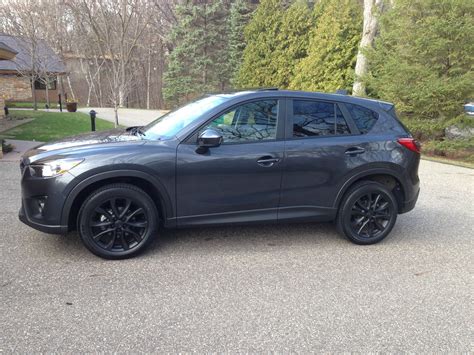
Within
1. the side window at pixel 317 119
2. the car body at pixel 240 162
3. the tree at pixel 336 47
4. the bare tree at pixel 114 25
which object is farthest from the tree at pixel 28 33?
the side window at pixel 317 119

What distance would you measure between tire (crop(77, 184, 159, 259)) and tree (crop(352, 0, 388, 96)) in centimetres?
1191

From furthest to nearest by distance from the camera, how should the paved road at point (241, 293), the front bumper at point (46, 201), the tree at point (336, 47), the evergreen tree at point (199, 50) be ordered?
the evergreen tree at point (199, 50), the tree at point (336, 47), the front bumper at point (46, 201), the paved road at point (241, 293)

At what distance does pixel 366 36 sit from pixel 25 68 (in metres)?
23.4

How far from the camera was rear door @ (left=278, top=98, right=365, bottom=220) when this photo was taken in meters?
4.08

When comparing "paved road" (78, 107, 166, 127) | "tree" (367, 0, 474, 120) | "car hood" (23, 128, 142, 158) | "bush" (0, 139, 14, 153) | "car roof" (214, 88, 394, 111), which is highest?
"tree" (367, 0, 474, 120)

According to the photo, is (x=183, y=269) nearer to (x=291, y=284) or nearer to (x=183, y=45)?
(x=291, y=284)

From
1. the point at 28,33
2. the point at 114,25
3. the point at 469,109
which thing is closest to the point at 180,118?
the point at 469,109

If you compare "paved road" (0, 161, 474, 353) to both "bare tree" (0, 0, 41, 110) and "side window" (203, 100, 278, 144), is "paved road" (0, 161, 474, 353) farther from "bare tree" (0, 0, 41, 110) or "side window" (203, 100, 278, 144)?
"bare tree" (0, 0, 41, 110)

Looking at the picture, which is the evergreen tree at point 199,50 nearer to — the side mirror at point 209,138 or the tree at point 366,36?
the tree at point 366,36

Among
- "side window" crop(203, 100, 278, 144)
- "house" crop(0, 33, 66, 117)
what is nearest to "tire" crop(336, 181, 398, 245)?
"side window" crop(203, 100, 278, 144)

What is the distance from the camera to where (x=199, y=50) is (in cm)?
2831

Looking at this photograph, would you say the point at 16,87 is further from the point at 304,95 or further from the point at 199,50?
the point at 304,95

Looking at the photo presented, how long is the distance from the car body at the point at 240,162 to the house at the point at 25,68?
23014 millimetres

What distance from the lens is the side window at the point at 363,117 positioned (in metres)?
4.35
